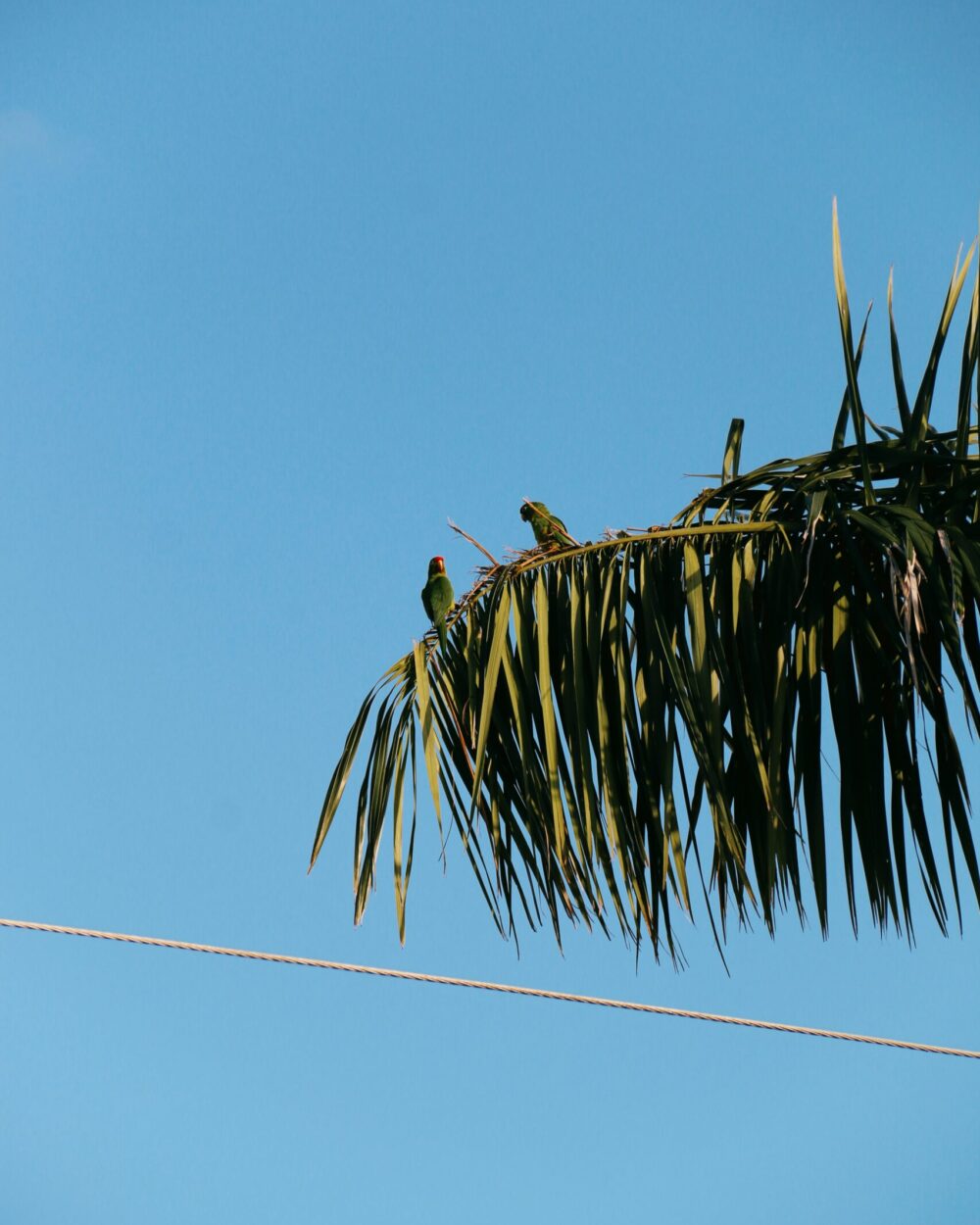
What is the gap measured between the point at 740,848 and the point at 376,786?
2.43 ft

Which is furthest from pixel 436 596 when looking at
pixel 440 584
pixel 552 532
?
pixel 552 532

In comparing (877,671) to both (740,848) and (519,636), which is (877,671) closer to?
(740,848)

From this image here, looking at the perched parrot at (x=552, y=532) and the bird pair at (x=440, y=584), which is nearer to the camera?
the perched parrot at (x=552, y=532)

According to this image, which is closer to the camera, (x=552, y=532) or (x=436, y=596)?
(x=552, y=532)

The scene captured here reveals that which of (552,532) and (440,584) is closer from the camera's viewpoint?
(552,532)

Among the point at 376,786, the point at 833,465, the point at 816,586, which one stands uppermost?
the point at 833,465

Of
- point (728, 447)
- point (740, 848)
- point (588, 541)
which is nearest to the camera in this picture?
point (740, 848)

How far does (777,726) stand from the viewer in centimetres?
220

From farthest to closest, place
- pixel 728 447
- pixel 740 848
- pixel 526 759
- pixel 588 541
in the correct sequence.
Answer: pixel 728 447
pixel 588 541
pixel 526 759
pixel 740 848

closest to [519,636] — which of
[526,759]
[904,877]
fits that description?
[526,759]

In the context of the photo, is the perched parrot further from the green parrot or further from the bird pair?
the green parrot

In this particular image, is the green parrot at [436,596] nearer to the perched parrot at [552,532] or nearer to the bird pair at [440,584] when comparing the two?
the bird pair at [440,584]

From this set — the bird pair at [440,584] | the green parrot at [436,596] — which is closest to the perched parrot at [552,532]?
the bird pair at [440,584]

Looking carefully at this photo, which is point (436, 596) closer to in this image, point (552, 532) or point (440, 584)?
point (440, 584)
